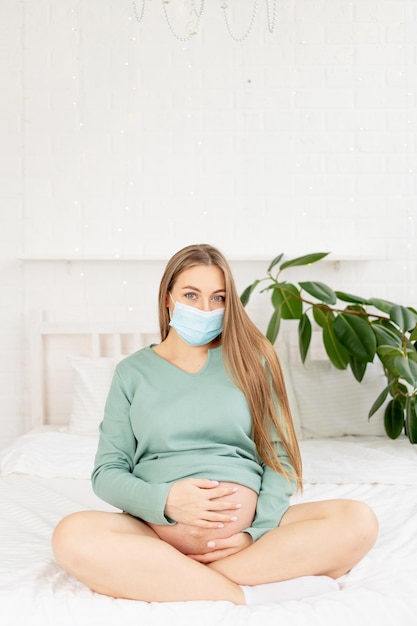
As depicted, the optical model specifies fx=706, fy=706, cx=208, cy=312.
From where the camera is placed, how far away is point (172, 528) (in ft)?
4.34

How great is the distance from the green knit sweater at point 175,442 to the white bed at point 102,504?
0.19 m

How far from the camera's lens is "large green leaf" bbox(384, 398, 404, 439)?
2467 millimetres

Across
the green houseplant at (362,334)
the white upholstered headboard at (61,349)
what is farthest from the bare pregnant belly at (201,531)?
the white upholstered headboard at (61,349)

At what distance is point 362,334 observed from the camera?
2.40 meters

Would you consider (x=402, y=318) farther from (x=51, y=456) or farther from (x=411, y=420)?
(x=51, y=456)

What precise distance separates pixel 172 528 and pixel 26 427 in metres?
1.65

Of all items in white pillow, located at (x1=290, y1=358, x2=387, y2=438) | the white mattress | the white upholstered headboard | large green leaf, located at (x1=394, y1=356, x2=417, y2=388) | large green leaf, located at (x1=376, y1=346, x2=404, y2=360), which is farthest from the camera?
the white upholstered headboard

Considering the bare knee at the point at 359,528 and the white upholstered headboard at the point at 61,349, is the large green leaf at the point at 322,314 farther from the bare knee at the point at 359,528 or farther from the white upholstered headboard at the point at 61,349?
the bare knee at the point at 359,528

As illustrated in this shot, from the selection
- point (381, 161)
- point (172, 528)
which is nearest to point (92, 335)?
point (381, 161)

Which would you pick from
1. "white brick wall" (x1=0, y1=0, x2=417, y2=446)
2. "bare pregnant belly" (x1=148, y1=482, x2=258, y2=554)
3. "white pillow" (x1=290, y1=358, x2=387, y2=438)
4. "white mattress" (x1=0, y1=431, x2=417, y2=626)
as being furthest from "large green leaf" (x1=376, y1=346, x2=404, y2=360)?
"bare pregnant belly" (x1=148, y1=482, x2=258, y2=554)

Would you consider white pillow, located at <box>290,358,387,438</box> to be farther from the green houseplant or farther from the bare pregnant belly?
the bare pregnant belly

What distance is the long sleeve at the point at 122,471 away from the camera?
1.32 metres

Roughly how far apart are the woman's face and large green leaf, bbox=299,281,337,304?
0.96 metres

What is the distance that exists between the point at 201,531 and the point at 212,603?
168 mm
